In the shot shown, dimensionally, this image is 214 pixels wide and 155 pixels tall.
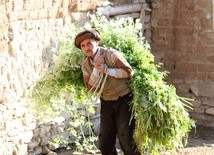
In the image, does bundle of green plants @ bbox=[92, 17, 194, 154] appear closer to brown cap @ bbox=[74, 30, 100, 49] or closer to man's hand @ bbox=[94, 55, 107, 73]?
man's hand @ bbox=[94, 55, 107, 73]

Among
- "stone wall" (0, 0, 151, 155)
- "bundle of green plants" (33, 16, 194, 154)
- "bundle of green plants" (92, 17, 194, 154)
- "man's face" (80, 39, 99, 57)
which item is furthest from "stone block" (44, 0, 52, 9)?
"man's face" (80, 39, 99, 57)

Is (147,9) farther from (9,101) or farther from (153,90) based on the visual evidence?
(153,90)

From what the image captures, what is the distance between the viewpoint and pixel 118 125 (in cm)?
570

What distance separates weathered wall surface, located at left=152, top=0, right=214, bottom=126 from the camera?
9.24 m

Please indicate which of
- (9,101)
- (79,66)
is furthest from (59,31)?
(79,66)

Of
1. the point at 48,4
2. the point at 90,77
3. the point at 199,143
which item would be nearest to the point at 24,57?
the point at 48,4

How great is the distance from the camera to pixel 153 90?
5578 millimetres

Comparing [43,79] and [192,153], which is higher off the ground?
[43,79]

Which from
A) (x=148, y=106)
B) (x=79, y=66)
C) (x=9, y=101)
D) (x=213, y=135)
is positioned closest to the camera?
(x=148, y=106)

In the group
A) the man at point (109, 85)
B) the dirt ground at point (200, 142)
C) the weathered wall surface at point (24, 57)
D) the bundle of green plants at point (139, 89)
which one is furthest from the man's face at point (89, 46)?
the dirt ground at point (200, 142)

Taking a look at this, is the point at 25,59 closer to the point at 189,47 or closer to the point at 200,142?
the point at 200,142

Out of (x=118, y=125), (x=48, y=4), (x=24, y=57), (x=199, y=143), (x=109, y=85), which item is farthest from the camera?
(x=199, y=143)

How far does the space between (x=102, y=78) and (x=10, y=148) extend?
6.08 ft

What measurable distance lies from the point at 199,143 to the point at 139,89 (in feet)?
10.0
